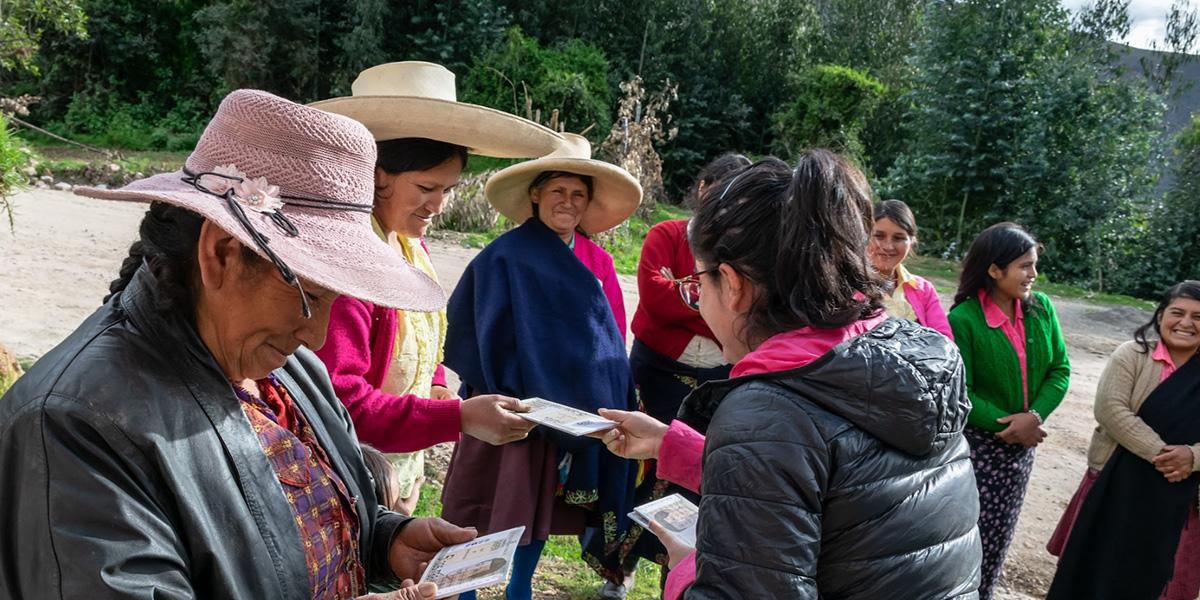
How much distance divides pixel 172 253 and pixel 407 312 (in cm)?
149

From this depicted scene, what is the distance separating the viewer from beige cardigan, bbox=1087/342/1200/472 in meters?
4.16

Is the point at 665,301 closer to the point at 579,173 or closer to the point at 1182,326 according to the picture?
the point at 579,173

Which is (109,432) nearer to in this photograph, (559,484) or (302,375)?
(302,375)

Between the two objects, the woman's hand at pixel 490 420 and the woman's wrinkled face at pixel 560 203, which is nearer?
the woman's hand at pixel 490 420

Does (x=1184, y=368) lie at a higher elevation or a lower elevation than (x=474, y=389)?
higher

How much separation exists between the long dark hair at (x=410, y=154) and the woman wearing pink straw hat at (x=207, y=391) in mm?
1232

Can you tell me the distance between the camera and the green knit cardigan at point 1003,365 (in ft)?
14.4

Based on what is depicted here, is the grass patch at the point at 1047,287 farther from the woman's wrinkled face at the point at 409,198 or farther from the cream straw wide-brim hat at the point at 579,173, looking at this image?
the woman's wrinkled face at the point at 409,198

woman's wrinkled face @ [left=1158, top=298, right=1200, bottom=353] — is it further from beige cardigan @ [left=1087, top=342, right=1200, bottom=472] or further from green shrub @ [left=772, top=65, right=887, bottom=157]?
green shrub @ [left=772, top=65, right=887, bottom=157]

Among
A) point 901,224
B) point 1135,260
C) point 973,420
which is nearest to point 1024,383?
point 973,420

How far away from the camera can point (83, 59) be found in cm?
2580

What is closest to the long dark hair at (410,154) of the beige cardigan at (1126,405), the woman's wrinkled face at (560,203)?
the woman's wrinkled face at (560,203)

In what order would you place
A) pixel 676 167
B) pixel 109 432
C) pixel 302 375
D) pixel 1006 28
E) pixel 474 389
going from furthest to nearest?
pixel 676 167 < pixel 1006 28 < pixel 474 389 < pixel 302 375 < pixel 109 432

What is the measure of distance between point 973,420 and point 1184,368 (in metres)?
1.02
